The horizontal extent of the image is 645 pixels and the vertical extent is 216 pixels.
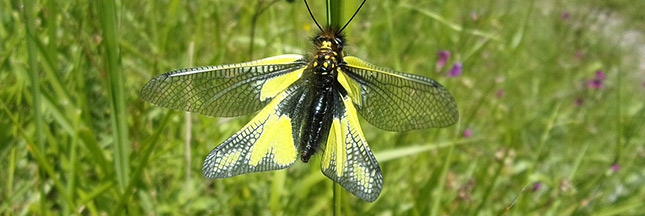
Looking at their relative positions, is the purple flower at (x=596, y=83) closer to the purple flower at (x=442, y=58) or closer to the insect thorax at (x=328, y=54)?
the purple flower at (x=442, y=58)

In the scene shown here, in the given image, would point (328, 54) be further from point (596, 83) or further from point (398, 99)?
point (596, 83)

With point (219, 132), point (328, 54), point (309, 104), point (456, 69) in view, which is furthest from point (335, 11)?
point (456, 69)

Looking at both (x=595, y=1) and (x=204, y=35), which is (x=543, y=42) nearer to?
(x=595, y=1)

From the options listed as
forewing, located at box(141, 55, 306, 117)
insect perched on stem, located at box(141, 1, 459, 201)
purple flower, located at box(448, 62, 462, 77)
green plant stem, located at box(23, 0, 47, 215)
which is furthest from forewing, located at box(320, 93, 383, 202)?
purple flower, located at box(448, 62, 462, 77)

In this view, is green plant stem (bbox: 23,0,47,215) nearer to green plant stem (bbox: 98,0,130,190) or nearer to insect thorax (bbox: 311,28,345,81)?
green plant stem (bbox: 98,0,130,190)

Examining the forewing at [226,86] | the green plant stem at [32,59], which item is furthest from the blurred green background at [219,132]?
the forewing at [226,86]
